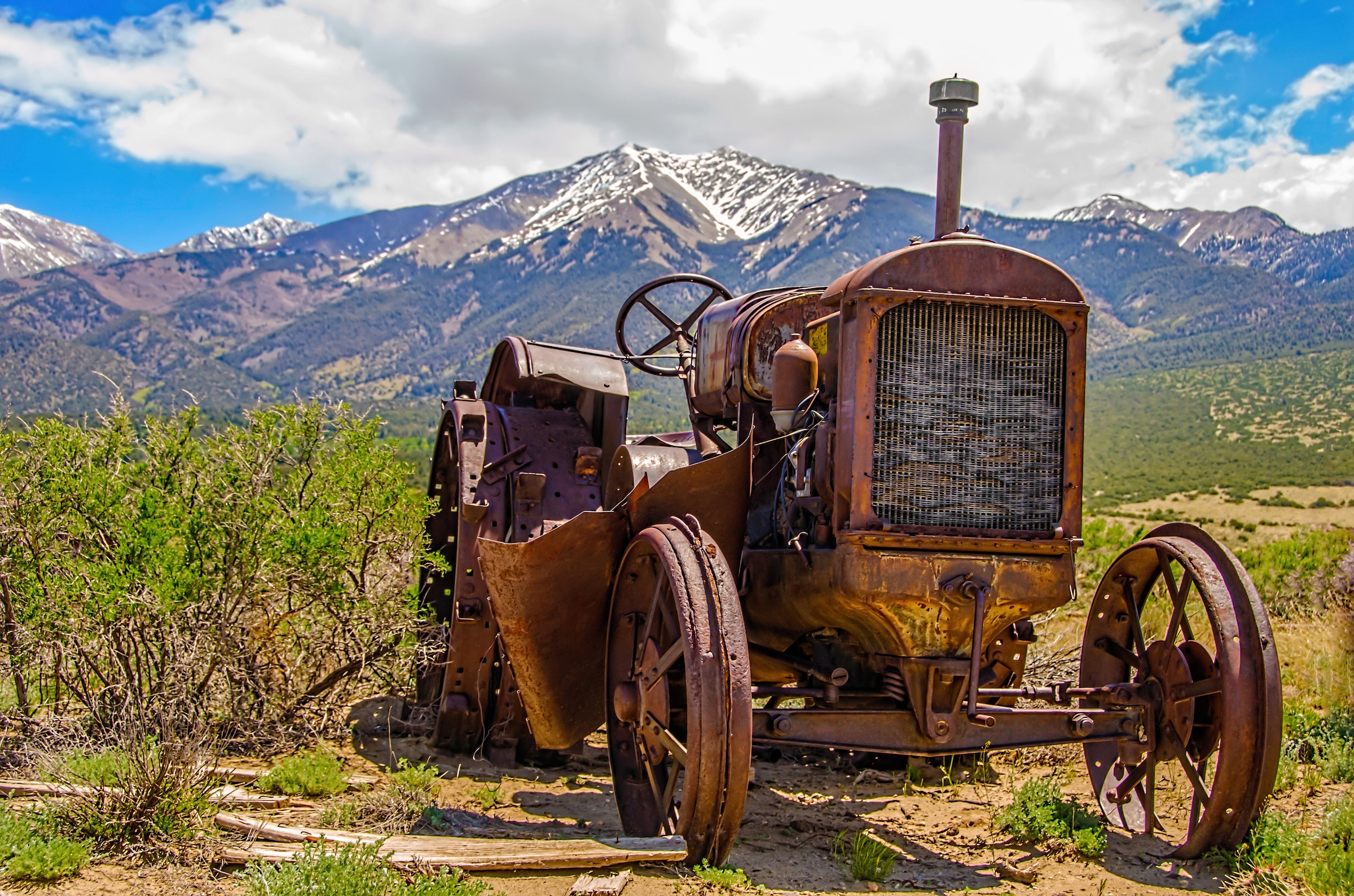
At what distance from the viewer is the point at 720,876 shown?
3686 millimetres

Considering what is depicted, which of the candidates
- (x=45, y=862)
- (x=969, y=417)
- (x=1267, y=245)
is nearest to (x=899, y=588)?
(x=969, y=417)

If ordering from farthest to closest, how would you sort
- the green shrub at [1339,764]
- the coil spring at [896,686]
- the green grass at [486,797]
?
1. the green shrub at [1339,764]
2. the green grass at [486,797]
3. the coil spring at [896,686]

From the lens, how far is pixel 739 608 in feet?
12.8

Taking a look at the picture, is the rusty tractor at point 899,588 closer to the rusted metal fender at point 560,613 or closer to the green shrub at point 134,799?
the rusted metal fender at point 560,613

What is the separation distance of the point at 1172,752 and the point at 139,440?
535 centimetres

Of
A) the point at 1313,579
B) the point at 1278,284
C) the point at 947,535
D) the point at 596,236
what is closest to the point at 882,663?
the point at 947,535

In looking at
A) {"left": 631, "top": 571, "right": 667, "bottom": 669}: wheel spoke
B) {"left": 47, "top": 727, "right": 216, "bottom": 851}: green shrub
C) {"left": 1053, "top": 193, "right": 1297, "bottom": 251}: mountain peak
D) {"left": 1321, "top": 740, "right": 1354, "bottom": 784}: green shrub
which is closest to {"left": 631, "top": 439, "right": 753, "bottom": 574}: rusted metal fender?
{"left": 631, "top": 571, "right": 667, "bottom": 669}: wheel spoke

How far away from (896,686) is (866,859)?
0.68 m

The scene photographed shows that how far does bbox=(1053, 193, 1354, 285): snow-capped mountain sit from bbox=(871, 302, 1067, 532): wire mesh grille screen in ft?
385

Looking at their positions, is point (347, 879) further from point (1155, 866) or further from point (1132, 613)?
point (1132, 613)

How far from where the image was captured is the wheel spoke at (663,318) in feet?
23.1

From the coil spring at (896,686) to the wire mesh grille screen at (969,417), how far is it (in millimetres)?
649

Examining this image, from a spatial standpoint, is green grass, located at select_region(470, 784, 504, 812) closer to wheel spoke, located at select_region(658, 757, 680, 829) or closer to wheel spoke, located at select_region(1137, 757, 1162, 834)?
wheel spoke, located at select_region(658, 757, 680, 829)

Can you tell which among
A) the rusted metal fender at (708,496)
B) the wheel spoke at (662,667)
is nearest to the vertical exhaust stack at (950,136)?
the rusted metal fender at (708,496)
